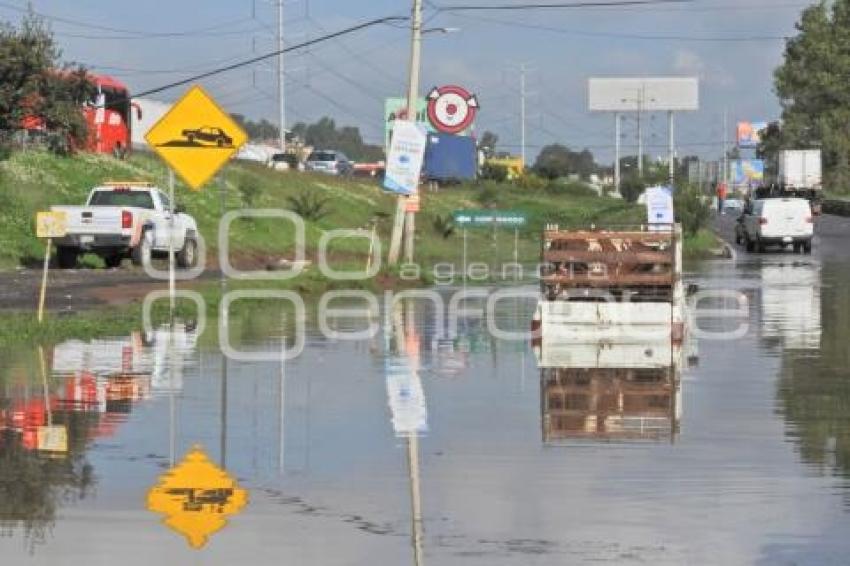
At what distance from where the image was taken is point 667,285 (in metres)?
23.8

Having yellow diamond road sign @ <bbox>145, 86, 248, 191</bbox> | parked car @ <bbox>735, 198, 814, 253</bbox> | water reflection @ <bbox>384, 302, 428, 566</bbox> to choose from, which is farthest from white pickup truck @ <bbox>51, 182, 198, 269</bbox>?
parked car @ <bbox>735, 198, 814, 253</bbox>

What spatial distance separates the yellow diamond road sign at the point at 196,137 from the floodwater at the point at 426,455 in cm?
286

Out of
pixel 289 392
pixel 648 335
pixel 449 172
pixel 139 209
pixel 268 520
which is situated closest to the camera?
pixel 268 520

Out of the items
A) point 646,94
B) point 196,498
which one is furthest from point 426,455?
point 646,94

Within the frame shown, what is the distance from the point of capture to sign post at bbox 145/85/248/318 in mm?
24344

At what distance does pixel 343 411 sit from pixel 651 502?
5.32m

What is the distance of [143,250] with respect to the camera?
1550 inches

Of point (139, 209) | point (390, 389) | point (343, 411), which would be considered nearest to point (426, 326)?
point (390, 389)

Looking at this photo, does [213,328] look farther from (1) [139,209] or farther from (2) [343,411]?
(1) [139,209]

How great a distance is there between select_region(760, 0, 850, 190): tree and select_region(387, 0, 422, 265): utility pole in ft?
296

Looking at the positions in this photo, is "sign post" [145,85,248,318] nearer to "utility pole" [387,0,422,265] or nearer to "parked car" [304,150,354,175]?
"utility pole" [387,0,422,265]

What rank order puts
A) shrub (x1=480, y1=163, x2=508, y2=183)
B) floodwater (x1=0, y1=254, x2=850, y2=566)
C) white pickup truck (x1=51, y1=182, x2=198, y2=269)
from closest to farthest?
1. floodwater (x1=0, y1=254, x2=850, y2=566)
2. white pickup truck (x1=51, y1=182, x2=198, y2=269)
3. shrub (x1=480, y1=163, x2=508, y2=183)

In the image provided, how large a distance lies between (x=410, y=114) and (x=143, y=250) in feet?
23.5

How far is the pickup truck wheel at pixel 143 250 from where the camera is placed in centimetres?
3938
